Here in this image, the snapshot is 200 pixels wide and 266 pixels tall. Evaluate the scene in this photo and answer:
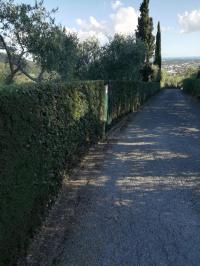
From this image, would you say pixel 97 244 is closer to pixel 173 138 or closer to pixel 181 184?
pixel 181 184

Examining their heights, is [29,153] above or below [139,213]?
above

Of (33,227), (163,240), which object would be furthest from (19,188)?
(163,240)

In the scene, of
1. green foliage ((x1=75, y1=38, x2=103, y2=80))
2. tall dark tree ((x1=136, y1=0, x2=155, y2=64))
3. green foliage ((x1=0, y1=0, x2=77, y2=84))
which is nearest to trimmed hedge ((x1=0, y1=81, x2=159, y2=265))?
green foliage ((x1=0, y1=0, x2=77, y2=84))

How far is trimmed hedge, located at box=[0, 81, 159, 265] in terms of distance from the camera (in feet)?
13.3

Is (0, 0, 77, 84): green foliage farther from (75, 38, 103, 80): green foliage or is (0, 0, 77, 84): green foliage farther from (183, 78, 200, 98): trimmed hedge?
(183, 78, 200, 98): trimmed hedge

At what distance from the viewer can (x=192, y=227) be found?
5535 mm

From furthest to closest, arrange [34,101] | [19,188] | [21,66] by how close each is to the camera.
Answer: [21,66] < [34,101] < [19,188]

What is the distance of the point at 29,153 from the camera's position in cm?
493

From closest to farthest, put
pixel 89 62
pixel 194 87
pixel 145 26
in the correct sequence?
pixel 89 62 → pixel 145 26 → pixel 194 87

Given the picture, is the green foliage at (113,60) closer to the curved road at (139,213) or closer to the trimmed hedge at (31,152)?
the curved road at (139,213)

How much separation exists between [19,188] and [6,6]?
16.5m

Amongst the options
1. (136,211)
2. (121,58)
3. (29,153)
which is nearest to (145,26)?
(121,58)

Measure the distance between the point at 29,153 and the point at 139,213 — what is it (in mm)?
2173

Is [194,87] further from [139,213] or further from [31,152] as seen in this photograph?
[31,152]
